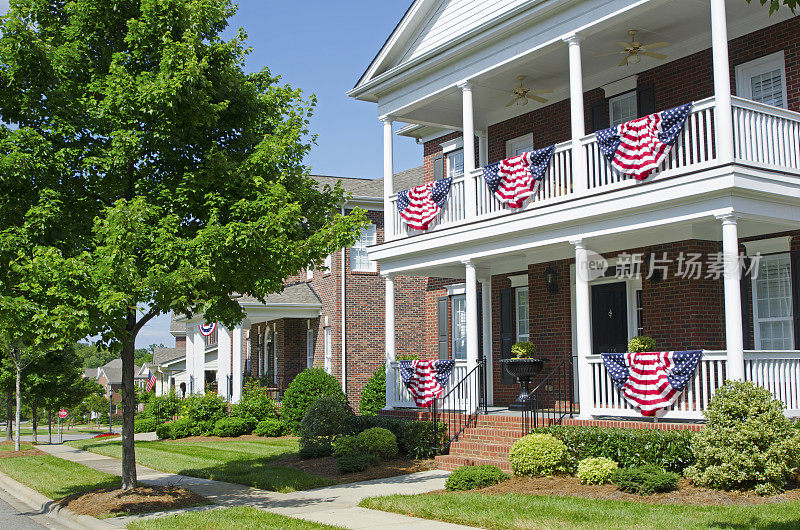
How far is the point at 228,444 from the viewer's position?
922 inches

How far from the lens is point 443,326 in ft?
73.9

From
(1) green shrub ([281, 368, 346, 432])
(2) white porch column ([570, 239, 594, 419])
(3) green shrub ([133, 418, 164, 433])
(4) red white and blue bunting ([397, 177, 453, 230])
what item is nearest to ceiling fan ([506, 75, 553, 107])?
(4) red white and blue bunting ([397, 177, 453, 230])

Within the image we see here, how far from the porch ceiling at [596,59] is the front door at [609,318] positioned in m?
4.62

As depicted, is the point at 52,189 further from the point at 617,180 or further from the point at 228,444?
the point at 228,444

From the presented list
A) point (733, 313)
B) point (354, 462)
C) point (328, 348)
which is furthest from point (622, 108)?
point (328, 348)

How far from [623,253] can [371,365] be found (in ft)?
43.4

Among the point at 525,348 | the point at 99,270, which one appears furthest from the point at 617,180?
the point at 99,270

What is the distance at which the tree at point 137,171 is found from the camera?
11195 mm

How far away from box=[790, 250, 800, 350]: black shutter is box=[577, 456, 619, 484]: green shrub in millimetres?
4448

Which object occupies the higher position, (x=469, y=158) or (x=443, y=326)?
(x=469, y=158)

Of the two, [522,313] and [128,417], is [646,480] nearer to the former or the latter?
[128,417]

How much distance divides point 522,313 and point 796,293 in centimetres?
691

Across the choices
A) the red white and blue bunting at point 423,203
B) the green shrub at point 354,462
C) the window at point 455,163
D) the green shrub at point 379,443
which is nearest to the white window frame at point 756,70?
the red white and blue bunting at point 423,203

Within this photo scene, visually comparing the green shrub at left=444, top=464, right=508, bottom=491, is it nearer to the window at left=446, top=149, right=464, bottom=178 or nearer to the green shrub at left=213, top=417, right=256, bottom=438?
the window at left=446, top=149, right=464, bottom=178
